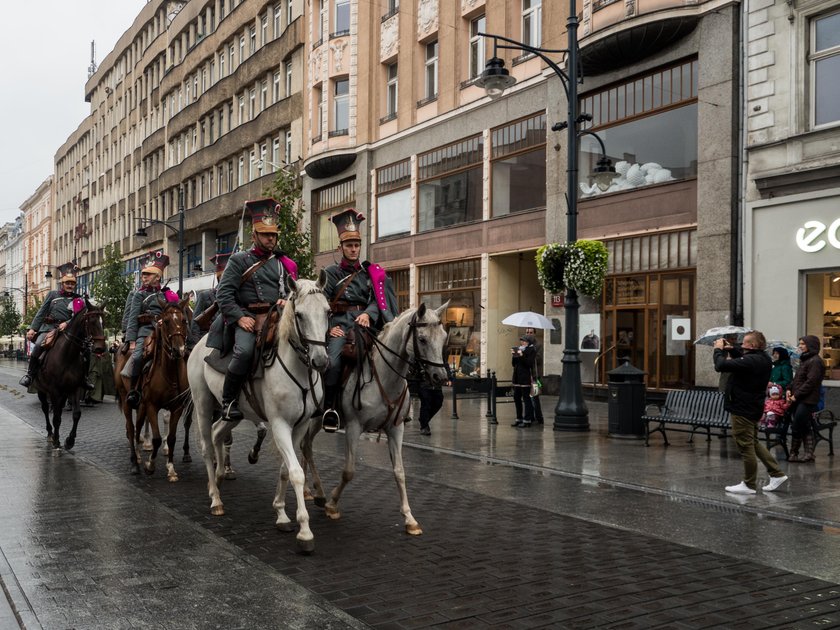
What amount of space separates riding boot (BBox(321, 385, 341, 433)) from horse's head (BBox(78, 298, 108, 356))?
5.99 m

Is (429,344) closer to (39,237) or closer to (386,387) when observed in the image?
(386,387)

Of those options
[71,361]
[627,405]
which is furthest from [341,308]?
[627,405]

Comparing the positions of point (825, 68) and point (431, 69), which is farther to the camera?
point (431, 69)

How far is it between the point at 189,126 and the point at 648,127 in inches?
1551

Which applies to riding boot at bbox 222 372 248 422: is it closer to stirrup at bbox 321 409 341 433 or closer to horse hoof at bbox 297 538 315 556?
stirrup at bbox 321 409 341 433

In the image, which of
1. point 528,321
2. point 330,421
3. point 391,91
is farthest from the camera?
point 391,91

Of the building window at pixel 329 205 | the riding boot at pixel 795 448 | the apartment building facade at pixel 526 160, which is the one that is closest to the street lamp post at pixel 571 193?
the riding boot at pixel 795 448

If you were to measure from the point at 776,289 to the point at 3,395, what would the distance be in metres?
22.7

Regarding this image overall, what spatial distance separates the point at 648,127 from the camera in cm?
2153

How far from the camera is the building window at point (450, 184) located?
27828 mm

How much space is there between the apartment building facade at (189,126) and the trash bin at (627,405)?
18.6m

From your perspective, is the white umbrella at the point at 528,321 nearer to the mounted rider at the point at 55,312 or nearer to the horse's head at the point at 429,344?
the mounted rider at the point at 55,312

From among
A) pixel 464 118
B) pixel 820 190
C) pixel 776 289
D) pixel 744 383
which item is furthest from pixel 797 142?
pixel 464 118

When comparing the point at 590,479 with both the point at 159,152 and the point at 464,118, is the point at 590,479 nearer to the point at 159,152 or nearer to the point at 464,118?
the point at 464,118
